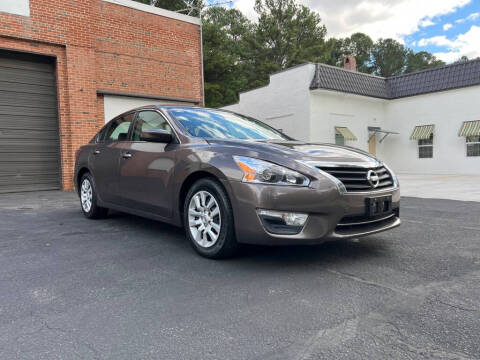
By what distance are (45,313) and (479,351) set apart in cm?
249

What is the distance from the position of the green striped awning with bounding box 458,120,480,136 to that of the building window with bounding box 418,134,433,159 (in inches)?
65.5

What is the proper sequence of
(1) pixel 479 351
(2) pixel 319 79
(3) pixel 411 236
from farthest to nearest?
(2) pixel 319 79 → (3) pixel 411 236 → (1) pixel 479 351

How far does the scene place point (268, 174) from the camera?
10.3 ft

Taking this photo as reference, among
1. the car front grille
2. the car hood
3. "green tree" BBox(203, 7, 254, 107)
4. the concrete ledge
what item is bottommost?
the car front grille

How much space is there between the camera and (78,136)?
10289 millimetres

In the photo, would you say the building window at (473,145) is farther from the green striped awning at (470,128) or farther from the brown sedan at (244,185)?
the brown sedan at (244,185)

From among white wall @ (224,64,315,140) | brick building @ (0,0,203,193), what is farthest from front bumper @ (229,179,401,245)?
white wall @ (224,64,315,140)

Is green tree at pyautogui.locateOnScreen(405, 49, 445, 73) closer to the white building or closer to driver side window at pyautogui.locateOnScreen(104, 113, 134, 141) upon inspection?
the white building

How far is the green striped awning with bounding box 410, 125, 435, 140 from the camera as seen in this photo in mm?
19422

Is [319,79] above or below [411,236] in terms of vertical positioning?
above

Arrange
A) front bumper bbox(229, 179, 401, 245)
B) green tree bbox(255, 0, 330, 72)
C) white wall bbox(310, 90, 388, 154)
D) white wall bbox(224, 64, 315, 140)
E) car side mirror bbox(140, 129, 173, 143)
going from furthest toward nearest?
green tree bbox(255, 0, 330, 72) < white wall bbox(310, 90, 388, 154) < white wall bbox(224, 64, 315, 140) < car side mirror bbox(140, 129, 173, 143) < front bumper bbox(229, 179, 401, 245)

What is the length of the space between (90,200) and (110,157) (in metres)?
0.99

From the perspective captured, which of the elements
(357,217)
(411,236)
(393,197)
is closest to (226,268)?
(357,217)

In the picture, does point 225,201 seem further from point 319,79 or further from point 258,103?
point 258,103
